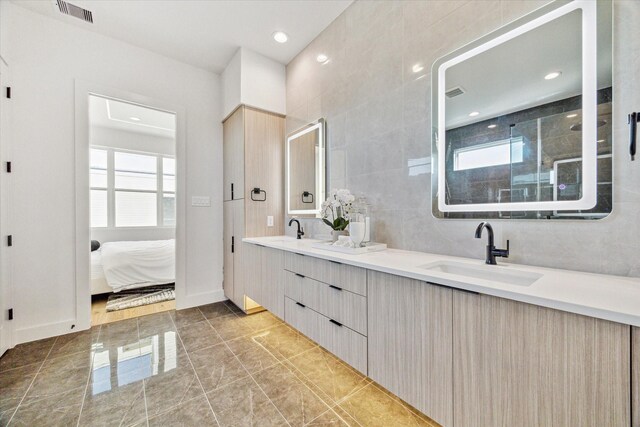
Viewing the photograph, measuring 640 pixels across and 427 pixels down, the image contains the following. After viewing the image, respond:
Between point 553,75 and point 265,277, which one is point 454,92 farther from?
point 265,277

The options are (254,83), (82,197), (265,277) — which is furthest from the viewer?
(254,83)

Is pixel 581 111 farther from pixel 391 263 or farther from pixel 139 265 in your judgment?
pixel 139 265

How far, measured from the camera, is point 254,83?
290 cm

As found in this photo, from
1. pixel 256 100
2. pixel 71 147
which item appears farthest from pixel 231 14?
pixel 71 147

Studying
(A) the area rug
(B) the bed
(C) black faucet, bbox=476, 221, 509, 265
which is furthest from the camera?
(B) the bed

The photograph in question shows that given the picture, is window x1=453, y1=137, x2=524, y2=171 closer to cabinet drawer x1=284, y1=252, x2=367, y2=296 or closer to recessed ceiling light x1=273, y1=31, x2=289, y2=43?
cabinet drawer x1=284, y1=252, x2=367, y2=296

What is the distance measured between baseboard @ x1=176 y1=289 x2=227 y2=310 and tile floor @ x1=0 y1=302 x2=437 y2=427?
568mm

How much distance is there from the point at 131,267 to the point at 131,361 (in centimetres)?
188

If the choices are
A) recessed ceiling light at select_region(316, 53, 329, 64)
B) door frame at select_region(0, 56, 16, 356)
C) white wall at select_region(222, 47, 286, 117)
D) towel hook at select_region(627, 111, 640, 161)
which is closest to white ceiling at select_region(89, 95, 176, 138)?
white wall at select_region(222, 47, 286, 117)

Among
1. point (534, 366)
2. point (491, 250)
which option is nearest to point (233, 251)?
point (491, 250)

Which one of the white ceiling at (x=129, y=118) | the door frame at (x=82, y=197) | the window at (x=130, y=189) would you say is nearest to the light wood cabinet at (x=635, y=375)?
the door frame at (x=82, y=197)

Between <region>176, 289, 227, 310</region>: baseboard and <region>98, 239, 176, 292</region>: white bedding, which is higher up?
<region>98, 239, 176, 292</region>: white bedding

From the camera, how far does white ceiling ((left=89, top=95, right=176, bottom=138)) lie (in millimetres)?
4133

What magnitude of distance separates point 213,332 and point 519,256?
2.53 metres
